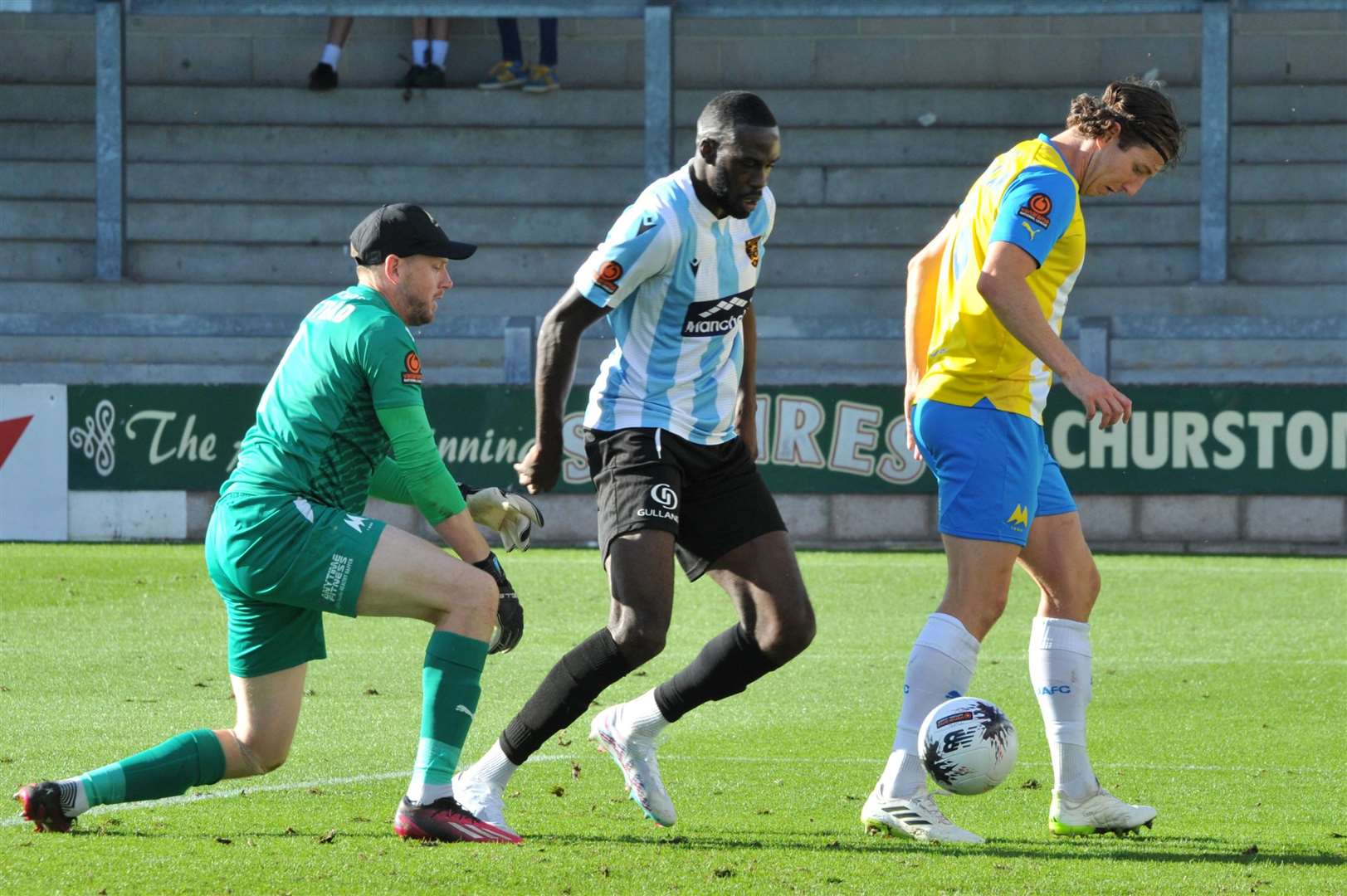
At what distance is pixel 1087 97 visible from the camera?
5055mm

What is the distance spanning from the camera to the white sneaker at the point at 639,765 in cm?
508

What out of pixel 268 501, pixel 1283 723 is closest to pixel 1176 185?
pixel 1283 723

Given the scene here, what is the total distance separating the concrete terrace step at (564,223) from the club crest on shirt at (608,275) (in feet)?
48.3

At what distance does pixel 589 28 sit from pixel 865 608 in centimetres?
1233

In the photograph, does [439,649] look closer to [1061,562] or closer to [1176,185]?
[1061,562]

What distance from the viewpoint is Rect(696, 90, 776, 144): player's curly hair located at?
501 centimetres

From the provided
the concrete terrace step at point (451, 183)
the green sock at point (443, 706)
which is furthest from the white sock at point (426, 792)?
the concrete terrace step at point (451, 183)

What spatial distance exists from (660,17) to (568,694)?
13.6 meters

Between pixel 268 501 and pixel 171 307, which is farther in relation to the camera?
pixel 171 307

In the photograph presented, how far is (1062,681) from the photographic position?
5.18 meters

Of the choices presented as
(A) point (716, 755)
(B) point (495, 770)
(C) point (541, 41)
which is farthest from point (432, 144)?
(B) point (495, 770)

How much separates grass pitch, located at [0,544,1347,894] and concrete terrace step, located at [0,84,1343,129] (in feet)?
32.1

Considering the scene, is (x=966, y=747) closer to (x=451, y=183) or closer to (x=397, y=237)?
(x=397, y=237)

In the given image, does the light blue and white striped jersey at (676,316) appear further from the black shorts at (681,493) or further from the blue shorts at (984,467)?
the blue shorts at (984,467)
